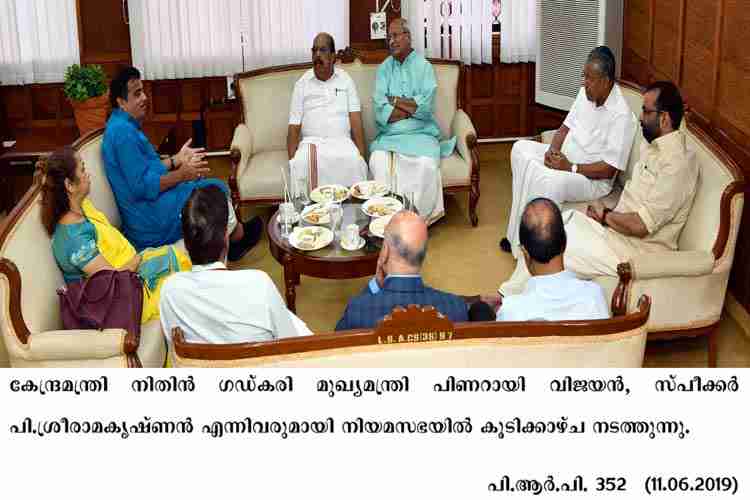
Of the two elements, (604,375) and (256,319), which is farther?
(256,319)

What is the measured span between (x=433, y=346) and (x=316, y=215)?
228 cm

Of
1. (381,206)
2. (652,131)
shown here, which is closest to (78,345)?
(381,206)

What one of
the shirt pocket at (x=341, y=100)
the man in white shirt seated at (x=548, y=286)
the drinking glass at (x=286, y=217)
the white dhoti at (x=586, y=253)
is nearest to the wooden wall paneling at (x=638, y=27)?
the white dhoti at (x=586, y=253)

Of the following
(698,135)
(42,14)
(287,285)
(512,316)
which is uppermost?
(42,14)

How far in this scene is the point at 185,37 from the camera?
22.9 feet

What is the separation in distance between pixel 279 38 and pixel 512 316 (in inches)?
179

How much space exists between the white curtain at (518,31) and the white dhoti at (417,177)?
6.06 feet

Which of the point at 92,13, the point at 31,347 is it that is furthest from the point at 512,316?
the point at 92,13

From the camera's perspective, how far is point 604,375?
242 centimetres

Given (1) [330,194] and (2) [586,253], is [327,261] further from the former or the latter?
(2) [586,253]

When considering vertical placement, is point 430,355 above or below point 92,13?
below

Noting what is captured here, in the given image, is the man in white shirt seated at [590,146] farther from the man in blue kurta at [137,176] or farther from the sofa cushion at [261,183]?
the man in blue kurta at [137,176]

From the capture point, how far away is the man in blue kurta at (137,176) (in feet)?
15.1

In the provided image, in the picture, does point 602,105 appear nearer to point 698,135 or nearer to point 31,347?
point 698,135
